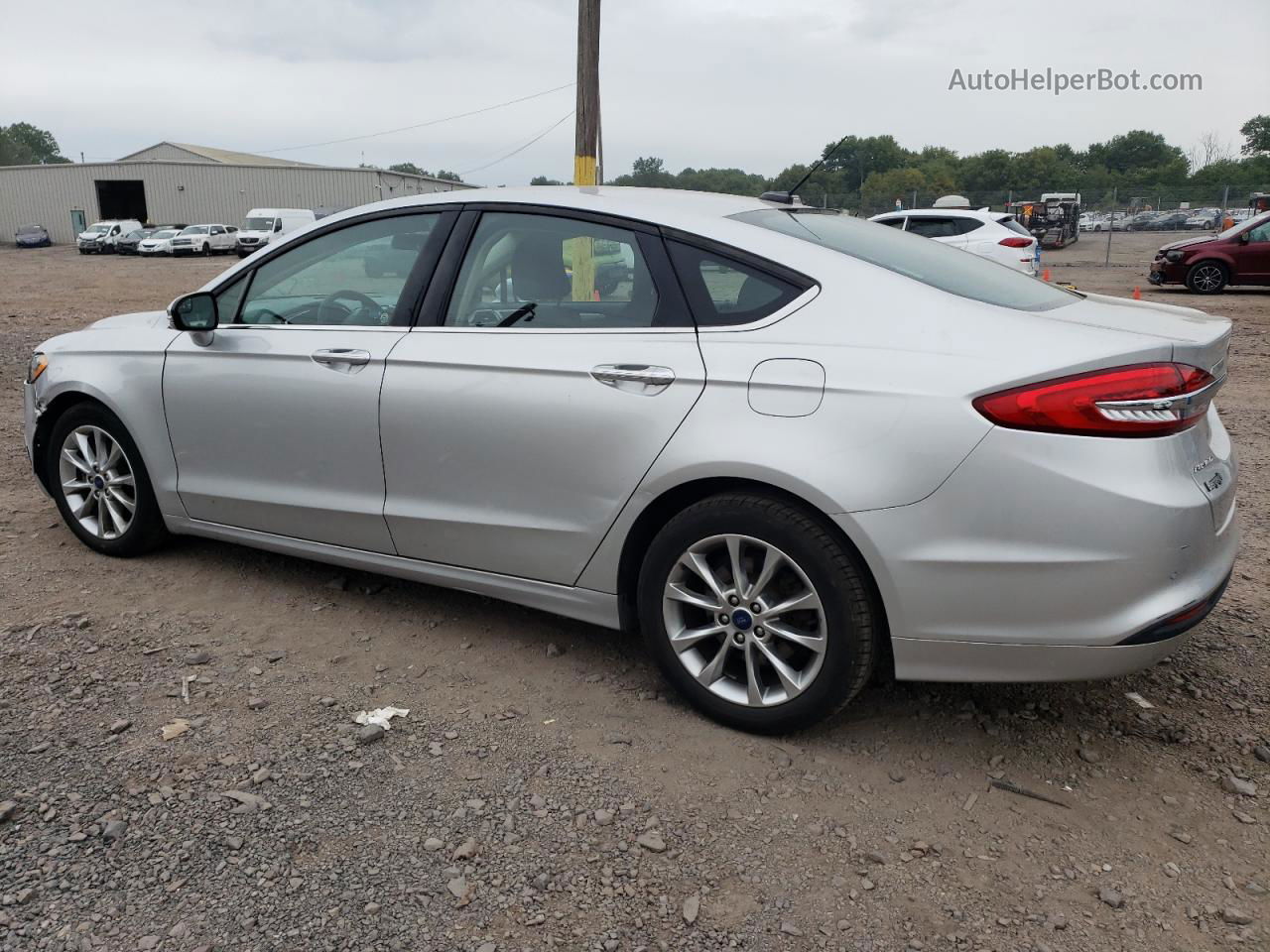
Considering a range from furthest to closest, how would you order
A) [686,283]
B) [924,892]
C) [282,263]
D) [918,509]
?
[282,263] → [686,283] → [918,509] → [924,892]

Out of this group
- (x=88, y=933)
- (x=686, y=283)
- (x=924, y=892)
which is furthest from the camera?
(x=686, y=283)

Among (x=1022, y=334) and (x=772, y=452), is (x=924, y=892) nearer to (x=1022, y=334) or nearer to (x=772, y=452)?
(x=772, y=452)

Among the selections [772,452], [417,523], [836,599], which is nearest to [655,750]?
[836,599]

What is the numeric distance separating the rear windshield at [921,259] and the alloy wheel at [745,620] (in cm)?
92

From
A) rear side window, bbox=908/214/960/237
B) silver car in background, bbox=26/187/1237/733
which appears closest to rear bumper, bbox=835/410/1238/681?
silver car in background, bbox=26/187/1237/733

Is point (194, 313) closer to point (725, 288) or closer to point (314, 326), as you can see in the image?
point (314, 326)

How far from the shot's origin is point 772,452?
2.69 meters

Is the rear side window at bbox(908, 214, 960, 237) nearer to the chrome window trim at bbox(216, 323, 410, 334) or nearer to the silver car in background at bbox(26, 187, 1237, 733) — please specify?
the silver car in background at bbox(26, 187, 1237, 733)

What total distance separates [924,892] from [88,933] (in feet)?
6.07

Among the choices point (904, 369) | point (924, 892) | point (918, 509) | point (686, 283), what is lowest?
point (924, 892)

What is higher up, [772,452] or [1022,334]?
[1022,334]

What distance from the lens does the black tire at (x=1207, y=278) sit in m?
17.7

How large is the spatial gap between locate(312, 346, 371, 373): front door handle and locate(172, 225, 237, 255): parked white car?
39.8m

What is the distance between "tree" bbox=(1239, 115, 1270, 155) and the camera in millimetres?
88938
